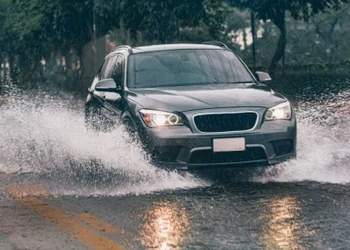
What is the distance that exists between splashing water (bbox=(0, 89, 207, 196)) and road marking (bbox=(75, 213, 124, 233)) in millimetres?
1105

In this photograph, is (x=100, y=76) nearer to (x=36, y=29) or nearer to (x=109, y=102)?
(x=109, y=102)

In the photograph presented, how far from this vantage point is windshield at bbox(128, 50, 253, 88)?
945 cm

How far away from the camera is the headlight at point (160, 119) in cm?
813

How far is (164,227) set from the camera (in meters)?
6.10

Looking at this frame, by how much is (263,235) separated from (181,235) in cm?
59

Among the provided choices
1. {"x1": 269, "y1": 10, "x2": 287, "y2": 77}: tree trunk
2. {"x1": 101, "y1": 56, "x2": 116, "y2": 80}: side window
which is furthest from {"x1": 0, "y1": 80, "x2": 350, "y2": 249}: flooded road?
{"x1": 269, "y1": 10, "x2": 287, "y2": 77}: tree trunk

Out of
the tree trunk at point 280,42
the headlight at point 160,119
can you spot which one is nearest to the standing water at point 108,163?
the headlight at point 160,119

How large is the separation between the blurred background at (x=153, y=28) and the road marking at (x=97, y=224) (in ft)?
80.6

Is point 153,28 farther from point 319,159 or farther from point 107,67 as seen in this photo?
point 319,159

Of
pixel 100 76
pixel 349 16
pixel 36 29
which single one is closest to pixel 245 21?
pixel 349 16

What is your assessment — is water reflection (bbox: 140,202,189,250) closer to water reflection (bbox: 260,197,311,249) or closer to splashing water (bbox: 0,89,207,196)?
water reflection (bbox: 260,197,311,249)

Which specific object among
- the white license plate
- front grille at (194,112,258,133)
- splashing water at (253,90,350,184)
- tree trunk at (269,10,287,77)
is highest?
front grille at (194,112,258,133)

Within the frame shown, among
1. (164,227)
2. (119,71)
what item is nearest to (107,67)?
(119,71)

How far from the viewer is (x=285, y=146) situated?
333 inches
